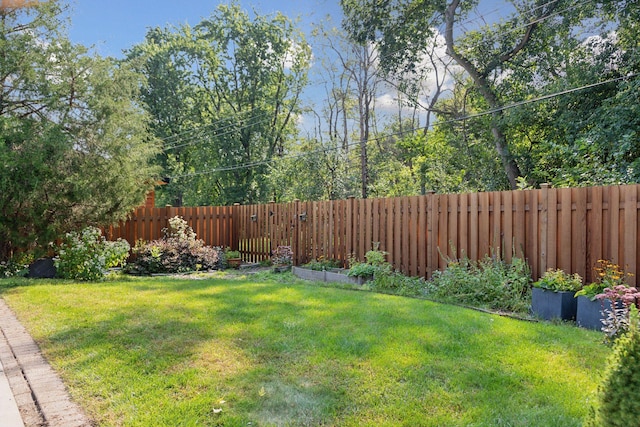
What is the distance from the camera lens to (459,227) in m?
6.69

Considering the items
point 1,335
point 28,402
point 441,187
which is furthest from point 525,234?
point 441,187

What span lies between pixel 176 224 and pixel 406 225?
6.33m

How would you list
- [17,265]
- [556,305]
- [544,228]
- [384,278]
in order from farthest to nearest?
[17,265] → [384,278] → [544,228] → [556,305]

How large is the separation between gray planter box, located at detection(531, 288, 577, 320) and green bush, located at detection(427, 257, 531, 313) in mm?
298

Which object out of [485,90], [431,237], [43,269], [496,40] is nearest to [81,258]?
[43,269]

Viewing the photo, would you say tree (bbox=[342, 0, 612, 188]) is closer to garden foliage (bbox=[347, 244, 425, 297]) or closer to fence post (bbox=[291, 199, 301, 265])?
fence post (bbox=[291, 199, 301, 265])

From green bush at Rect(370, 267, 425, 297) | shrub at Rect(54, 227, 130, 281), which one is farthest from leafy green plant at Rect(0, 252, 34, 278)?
green bush at Rect(370, 267, 425, 297)

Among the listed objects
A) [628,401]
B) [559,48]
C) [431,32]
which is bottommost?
[628,401]

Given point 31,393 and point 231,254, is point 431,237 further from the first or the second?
point 231,254

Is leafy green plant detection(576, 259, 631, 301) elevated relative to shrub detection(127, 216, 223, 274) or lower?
elevated

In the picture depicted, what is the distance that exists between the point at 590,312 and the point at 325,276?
4.97 m

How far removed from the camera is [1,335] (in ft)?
12.5

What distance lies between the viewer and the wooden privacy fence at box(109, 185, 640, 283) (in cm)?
495

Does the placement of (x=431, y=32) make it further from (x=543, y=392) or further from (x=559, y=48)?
Result: (x=543, y=392)
